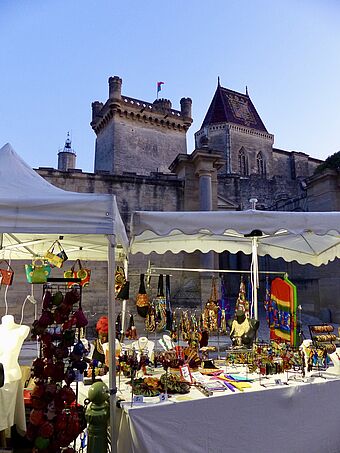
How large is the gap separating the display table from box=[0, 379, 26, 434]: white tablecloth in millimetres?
1165

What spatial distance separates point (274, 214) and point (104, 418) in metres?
2.66

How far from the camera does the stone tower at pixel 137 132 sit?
29328 millimetres

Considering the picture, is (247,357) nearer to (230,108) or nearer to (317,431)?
(317,431)

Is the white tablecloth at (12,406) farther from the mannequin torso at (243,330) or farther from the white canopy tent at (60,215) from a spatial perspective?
the mannequin torso at (243,330)

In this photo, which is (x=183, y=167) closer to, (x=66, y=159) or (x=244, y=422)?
(x=244, y=422)

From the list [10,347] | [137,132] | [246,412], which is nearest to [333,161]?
[137,132]

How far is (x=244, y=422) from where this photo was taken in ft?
9.43

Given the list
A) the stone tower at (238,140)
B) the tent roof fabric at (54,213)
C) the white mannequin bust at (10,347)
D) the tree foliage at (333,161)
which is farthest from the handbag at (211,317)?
the stone tower at (238,140)

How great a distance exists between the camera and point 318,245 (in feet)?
18.1

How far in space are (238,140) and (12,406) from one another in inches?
1447

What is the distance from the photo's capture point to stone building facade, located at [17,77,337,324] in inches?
480

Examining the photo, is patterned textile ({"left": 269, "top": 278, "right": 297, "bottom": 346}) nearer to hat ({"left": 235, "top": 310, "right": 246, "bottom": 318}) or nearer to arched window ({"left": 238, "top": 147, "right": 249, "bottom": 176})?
hat ({"left": 235, "top": 310, "right": 246, "bottom": 318})

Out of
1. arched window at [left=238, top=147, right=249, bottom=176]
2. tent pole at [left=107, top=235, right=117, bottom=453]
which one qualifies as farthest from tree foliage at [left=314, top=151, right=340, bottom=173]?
tent pole at [left=107, top=235, right=117, bottom=453]

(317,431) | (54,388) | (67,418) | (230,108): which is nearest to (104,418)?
(67,418)
